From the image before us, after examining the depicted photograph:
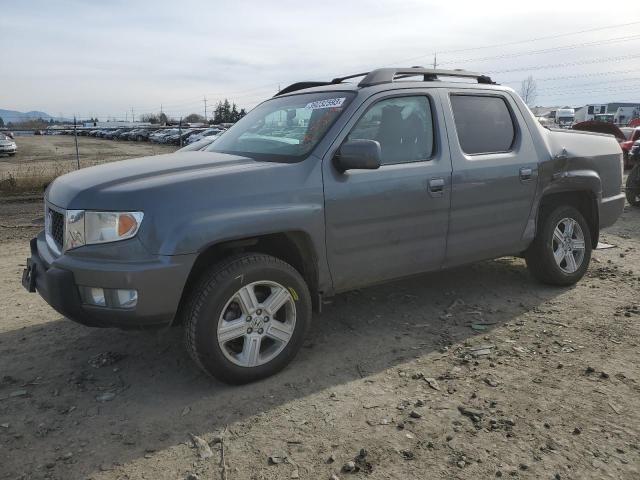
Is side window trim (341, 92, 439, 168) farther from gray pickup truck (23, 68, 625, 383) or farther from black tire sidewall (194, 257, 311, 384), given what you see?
black tire sidewall (194, 257, 311, 384)

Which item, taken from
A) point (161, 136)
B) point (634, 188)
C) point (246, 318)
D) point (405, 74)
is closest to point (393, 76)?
point (405, 74)

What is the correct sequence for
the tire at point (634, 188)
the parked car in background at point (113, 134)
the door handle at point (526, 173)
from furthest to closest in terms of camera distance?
the parked car in background at point (113, 134)
the tire at point (634, 188)
the door handle at point (526, 173)

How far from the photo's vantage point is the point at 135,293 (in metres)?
2.99

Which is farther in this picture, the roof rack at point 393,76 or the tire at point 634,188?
the tire at point 634,188

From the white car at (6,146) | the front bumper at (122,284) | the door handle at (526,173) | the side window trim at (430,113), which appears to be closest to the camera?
the front bumper at (122,284)

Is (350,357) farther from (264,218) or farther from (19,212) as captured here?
(19,212)

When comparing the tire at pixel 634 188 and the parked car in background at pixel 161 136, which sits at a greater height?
the parked car in background at pixel 161 136

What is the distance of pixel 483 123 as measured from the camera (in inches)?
177

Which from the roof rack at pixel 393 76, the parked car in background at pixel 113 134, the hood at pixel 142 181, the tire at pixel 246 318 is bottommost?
the tire at pixel 246 318

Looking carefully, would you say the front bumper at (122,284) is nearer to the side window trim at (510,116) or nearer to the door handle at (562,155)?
the side window trim at (510,116)

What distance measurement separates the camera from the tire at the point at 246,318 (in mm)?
3143

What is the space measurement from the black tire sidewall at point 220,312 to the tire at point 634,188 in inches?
349

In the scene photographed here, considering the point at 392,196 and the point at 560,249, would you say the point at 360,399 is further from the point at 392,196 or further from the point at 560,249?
the point at 560,249

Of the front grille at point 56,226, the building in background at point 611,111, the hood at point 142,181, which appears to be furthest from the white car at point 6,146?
the building in background at point 611,111
